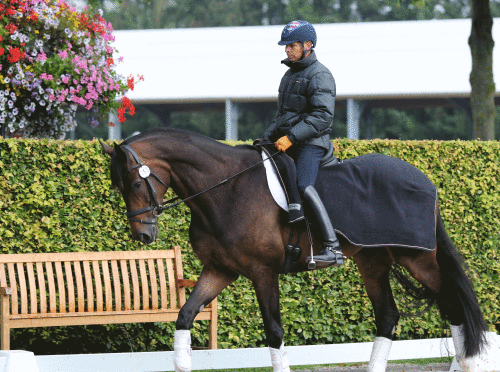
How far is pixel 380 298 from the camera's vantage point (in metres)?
5.70

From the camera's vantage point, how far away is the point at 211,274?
4828mm

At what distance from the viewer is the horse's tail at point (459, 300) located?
17.6 ft

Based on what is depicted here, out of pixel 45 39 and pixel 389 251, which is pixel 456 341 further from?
pixel 45 39

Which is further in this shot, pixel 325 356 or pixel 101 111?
pixel 101 111

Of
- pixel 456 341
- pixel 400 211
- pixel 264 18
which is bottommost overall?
pixel 456 341

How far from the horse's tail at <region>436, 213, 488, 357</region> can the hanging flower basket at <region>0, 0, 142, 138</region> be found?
163 inches

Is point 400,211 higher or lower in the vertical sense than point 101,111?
lower

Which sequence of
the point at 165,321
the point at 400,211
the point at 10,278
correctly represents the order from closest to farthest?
the point at 400,211, the point at 10,278, the point at 165,321

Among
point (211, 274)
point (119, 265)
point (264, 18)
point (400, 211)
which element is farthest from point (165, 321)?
point (264, 18)

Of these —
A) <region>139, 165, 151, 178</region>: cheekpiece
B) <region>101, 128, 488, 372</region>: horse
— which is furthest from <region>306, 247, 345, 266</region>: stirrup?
<region>139, 165, 151, 178</region>: cheekpiece

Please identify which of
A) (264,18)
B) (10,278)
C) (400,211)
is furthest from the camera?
(264,18)

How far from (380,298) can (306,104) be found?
5.92 ft

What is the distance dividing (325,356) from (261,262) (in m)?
2.12

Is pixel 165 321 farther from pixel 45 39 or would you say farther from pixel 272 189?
pixel 45 39
